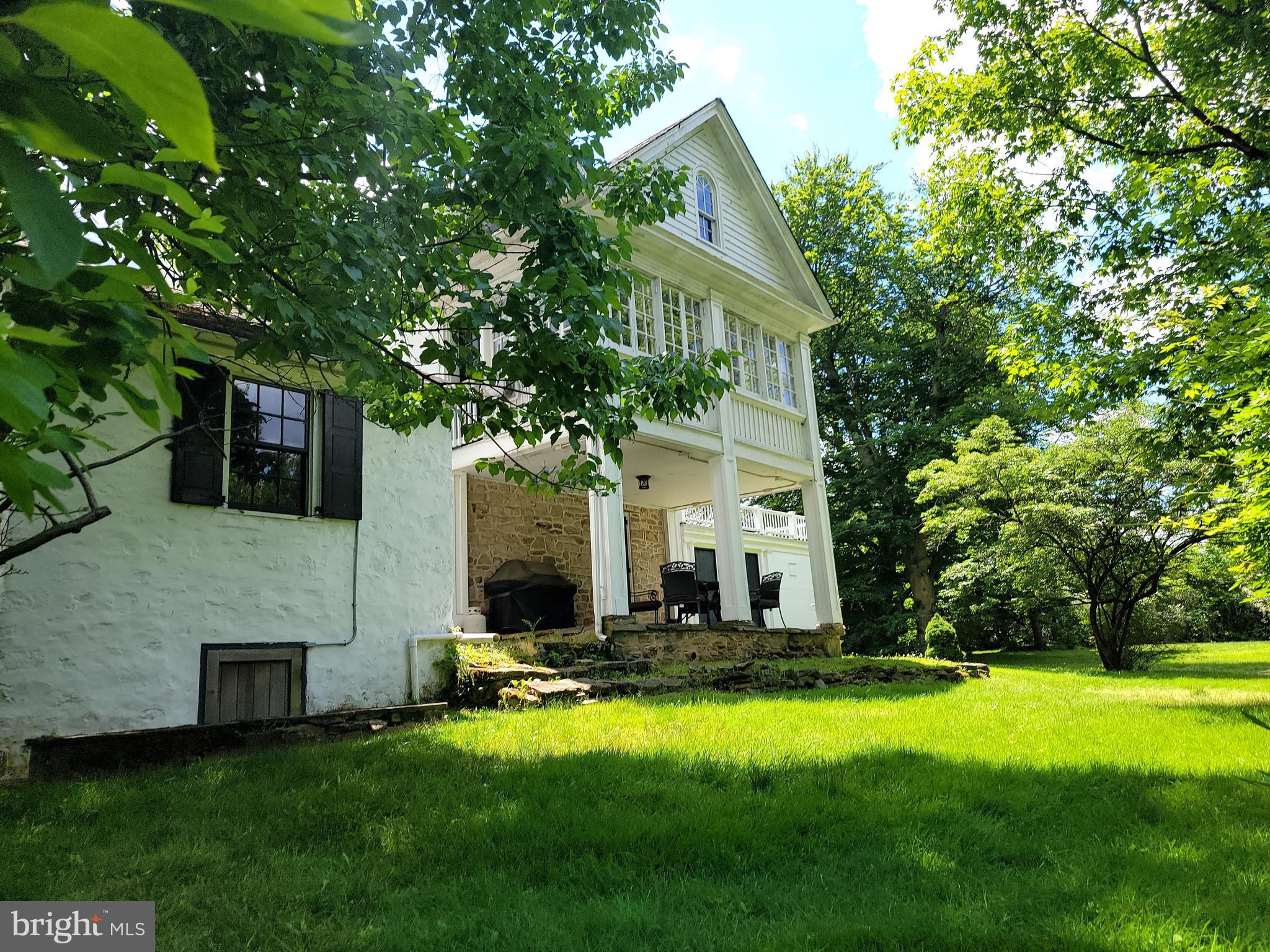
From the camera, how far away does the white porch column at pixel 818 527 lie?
1288cm

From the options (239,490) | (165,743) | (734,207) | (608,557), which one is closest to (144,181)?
(165,743)

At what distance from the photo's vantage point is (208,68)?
356cm

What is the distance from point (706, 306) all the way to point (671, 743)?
857cm

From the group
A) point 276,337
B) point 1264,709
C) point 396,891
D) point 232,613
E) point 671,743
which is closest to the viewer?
point 396,891

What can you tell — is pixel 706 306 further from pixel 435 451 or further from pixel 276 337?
pixel 276 337

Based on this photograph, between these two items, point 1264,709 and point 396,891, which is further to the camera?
point 1264,709

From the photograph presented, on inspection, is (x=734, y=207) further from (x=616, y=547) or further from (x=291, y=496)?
(x=291, y=496)

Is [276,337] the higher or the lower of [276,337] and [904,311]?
the lower

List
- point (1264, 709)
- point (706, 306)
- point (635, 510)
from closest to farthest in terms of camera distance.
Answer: point (1264, 709)
point (706, 306)
point (635, 510)

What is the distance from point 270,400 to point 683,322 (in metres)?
6.35

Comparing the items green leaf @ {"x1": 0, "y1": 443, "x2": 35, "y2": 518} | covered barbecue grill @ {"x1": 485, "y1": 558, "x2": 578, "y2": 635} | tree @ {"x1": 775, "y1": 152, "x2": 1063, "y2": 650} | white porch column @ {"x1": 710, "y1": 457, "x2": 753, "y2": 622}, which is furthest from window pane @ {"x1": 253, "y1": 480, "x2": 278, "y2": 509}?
tree @ {"x1": 775, "y1": 152, "x2": 1063, "y2": 650}

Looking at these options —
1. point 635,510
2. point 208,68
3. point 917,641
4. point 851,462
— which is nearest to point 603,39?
point 208,68

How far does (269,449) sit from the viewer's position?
22.4 ft

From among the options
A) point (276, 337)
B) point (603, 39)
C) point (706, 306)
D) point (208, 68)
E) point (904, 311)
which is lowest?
point (276, 337)
